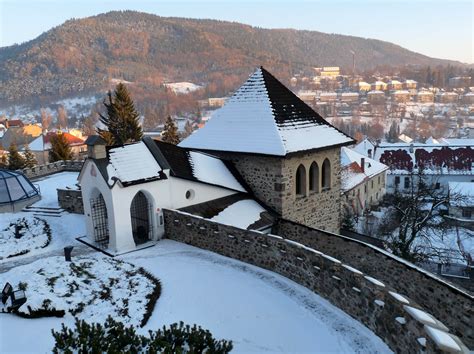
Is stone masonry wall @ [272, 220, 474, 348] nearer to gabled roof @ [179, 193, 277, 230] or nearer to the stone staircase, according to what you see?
gabled roof @ [179, 193, 277, 230]

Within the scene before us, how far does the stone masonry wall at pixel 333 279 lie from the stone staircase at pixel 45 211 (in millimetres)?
7296

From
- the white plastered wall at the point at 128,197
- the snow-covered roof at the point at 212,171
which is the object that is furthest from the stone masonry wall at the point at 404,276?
the white plastered wall at the point at 128,197

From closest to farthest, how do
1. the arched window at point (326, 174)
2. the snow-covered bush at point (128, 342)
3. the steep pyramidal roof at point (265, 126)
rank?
the snow-covered bush at point (128, 342) → the steep pyramidal roof at point (265, 126) → the arched window at point (326, 174)

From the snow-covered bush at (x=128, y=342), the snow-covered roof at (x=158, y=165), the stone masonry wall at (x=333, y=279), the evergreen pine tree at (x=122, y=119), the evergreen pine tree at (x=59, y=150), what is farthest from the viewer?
the evergreen pine tree at (x=122, y=119)

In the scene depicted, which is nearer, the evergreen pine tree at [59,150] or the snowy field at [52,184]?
the snowy field at [52,184]

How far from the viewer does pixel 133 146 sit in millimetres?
14750

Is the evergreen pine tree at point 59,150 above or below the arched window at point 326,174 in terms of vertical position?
below

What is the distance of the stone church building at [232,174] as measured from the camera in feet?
45.4

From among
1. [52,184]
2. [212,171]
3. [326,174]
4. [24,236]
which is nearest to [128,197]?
[212,171]

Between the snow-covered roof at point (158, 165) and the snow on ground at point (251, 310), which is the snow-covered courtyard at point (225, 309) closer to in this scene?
the snow on ground at point (251, 310)

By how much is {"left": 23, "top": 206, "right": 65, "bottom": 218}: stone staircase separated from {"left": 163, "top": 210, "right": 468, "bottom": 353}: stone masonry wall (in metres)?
7.30

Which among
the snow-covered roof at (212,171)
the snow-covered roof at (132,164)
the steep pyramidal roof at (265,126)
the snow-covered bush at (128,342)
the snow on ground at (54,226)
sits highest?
the steep pyramidal roof at (265,126)

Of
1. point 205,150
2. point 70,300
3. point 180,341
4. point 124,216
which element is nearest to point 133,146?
point 124,216

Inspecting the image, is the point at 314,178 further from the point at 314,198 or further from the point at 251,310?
the point at 251,310
